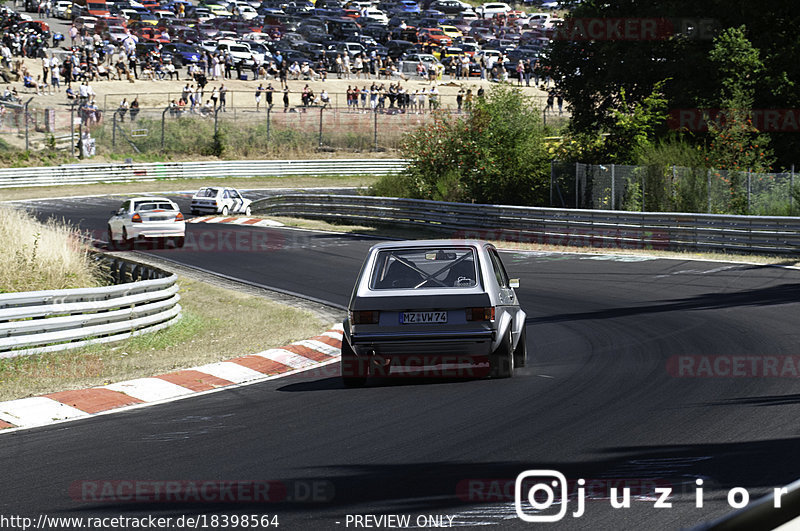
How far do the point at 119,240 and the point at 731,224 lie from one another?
16267 mm

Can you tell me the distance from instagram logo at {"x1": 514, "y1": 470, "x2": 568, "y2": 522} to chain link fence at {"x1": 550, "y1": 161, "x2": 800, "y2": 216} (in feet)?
69.4

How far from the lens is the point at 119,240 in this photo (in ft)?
91.2

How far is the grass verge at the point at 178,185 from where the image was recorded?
45.4m

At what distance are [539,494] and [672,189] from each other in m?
22.9

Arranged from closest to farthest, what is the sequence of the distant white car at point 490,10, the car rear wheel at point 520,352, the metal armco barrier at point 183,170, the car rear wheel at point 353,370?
the car rear wheel at point 353,370 < the car rear wheel at point 520,352 < the metal armco barrier at point 183,170 < the distant white car at point 490,10

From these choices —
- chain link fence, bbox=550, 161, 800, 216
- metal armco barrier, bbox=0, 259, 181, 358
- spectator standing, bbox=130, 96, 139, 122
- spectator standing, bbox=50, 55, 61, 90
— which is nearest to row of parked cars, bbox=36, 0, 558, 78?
spectator standing, bbox=50, 55, 61, 90

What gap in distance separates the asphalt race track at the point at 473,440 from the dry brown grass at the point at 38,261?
7962 mm

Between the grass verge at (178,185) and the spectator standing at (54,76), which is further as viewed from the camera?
the spectator standing at (54,76)

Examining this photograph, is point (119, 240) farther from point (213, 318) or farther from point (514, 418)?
point (514, 418)

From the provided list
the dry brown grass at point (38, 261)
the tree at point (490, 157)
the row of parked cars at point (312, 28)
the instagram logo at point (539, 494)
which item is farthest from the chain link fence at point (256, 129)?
the instagram logo at point (539, 494)

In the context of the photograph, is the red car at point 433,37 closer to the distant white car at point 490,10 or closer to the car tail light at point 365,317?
the distant white car at point 490,10

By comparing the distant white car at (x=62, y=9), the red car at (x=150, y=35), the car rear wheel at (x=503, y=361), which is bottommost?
the car rear wheel at (x=503, y=361)

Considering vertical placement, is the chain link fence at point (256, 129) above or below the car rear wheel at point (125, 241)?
above

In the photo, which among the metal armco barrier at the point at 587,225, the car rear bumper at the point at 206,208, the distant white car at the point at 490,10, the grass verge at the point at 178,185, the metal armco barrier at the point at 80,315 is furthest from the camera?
the distant white car at the point at 490,10
